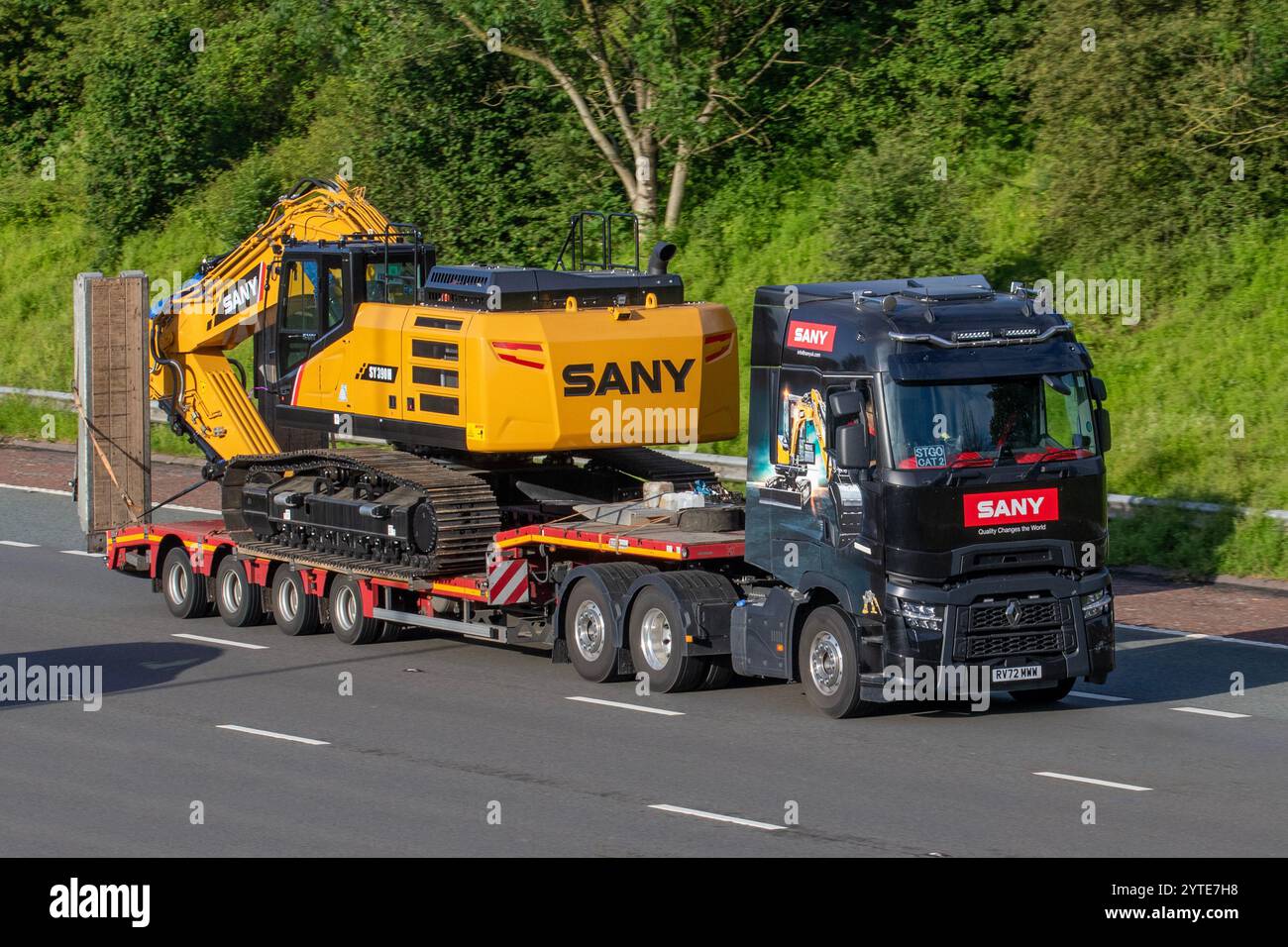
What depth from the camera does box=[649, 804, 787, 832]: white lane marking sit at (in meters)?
12.1

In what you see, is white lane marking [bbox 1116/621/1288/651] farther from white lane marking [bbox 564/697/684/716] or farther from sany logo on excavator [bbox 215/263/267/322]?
sany logo on excavator [bbox 215/263/267/322]

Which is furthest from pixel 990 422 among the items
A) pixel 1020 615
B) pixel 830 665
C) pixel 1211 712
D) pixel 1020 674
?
pixel 1211 712

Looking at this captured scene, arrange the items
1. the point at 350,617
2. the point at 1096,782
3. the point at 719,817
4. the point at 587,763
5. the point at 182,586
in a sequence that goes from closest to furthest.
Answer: the point at 719,817, the point at 1096,782, the point at 587,763, the point at 350,617, the point at 182,586

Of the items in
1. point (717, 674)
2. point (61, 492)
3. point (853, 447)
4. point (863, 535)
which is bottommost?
point (717, 674)

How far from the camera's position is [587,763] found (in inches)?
546

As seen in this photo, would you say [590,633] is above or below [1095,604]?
below

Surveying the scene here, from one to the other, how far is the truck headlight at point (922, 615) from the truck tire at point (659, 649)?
2151 mm

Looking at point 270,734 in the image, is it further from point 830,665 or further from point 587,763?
point 830,665

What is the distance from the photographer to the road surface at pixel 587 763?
38.8 ft

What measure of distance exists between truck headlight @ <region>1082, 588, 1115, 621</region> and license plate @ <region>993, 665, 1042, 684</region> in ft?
1.85

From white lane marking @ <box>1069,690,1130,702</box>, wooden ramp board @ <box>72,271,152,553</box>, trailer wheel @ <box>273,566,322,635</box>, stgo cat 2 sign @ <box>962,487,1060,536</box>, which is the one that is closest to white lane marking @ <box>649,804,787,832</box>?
stgo cat 2 sign @ <box>962,487,1060,536</box>

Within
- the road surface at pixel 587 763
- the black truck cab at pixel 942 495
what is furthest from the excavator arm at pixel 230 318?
the black truck cab at pixel 942 495

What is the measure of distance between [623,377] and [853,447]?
3.43 metres

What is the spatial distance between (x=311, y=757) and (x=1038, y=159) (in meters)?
18.8
